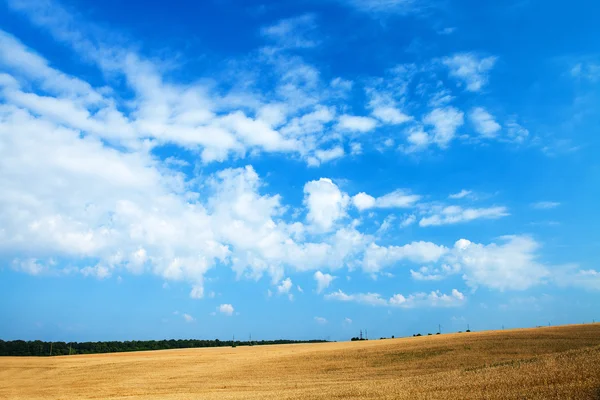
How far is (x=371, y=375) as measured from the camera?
39031mm

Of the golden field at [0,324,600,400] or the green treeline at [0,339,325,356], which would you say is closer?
the golden field at [0,324,600,400]

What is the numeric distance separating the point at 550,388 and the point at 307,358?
132ft

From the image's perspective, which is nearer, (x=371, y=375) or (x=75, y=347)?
(x=371, y=375)

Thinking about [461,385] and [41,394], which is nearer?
[461,385]

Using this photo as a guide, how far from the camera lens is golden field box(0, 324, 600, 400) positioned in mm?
20084

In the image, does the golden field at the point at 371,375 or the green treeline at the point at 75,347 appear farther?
the green treeline at the point at 75,347

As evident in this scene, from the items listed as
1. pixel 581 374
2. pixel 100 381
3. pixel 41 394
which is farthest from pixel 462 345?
pixel 41 394

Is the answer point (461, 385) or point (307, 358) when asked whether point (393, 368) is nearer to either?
point (307, 358)

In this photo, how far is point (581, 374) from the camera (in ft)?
63.1

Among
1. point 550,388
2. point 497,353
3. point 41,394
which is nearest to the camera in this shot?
point 550,388

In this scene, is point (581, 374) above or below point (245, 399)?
above

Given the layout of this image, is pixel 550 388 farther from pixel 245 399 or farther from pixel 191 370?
pixel 191 370

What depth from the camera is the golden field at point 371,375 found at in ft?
65.9

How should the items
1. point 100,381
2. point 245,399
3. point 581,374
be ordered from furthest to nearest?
point 100,381, point 245,399, point 581,374
